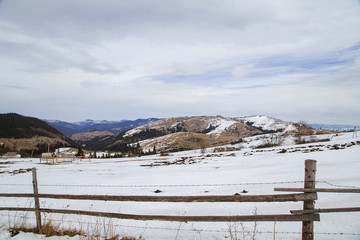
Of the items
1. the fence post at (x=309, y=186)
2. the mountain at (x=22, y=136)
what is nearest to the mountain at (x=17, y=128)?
the mountain at (x=22, y=136)

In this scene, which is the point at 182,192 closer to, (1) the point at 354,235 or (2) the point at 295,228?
(2) the point at 295,228

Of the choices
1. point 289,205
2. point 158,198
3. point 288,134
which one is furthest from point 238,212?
point 288,134

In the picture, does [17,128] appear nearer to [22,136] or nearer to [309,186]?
[22,136]

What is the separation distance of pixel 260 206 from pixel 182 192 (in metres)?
4.81

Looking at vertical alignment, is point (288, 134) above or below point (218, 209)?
above

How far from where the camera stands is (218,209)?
8953 mm

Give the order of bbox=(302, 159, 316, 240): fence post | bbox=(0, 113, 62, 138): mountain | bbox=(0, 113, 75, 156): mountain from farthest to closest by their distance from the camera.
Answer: bbox=(0, 113, 62, 138): mountain → bbox=(0, 113, 75, 156): mountain → bbox=(302, 159, 316, 240): fence post

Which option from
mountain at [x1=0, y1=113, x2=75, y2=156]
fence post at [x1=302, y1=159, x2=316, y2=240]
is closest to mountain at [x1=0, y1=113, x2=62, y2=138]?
mountain at [x1=0, y1=113, x2=75, y2=156]

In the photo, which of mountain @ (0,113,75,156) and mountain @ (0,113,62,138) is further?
mountain @ (0,113,62,138)

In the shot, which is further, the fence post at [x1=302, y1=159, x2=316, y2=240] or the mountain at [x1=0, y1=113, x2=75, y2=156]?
the mountain at [x1=0, y1=113, x2=75, y2=156]

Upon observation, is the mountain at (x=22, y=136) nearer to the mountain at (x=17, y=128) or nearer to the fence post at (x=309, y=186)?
the mountain at (x=17, y=128)

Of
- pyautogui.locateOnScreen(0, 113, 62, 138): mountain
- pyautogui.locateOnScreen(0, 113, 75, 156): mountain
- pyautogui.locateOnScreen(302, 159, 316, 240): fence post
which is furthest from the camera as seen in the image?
pyautogui.locateOnScreen(0, 113, 62, 138): mountain

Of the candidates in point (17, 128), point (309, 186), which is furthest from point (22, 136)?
point (309, 186)

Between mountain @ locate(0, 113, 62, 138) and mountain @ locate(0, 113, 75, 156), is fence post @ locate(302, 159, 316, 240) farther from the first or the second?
mountain @ locate(0, 113, 62, 138)
